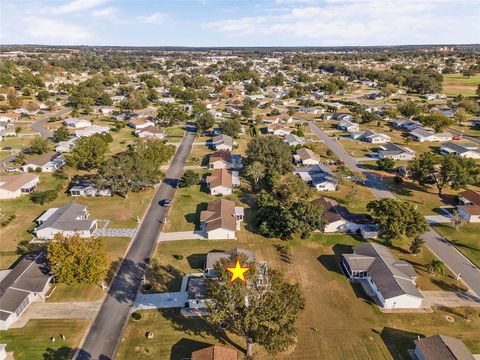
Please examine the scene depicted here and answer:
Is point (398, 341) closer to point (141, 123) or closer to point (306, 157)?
point (306, 157)

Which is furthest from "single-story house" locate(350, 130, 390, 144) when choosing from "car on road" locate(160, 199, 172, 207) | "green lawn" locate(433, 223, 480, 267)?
"car on road" locate(160, 199, 172, 207)

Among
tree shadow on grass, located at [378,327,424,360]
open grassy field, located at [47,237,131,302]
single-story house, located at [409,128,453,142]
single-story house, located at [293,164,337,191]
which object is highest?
single-story house, located at [409,128,453,142]

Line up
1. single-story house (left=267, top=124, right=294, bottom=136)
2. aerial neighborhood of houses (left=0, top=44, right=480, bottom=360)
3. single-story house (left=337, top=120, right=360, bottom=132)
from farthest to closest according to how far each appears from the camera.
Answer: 1. single-story house (left=337, top=120, right=360, bottom=132)
2. single-story house (left=267, top=124, right=294, bottom=136)
3. aerial neighborhood of houses (left=0, top=44, right=480, bottom=360)

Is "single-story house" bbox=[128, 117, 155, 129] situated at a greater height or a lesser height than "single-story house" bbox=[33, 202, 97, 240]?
greater

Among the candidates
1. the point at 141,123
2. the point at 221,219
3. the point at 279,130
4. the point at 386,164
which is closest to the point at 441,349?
the point at 221,219

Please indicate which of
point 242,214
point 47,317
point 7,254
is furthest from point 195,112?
point 47,317

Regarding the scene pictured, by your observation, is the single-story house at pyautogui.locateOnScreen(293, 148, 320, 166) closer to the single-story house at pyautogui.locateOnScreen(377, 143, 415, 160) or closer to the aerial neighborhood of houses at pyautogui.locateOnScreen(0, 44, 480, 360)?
the aerial neighborhood of houses at pyautogui.locateOnScreen(0, 44, 480, 360)

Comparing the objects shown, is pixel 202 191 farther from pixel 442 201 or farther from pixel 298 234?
pixel 442 201
